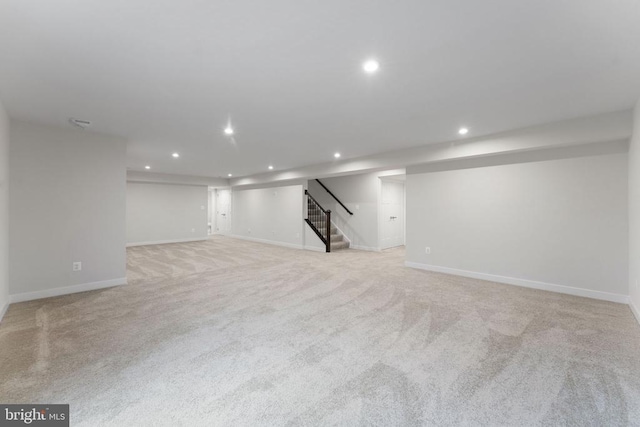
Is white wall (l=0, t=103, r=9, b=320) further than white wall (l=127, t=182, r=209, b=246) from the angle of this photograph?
No

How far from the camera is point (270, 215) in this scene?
9547 millimetres

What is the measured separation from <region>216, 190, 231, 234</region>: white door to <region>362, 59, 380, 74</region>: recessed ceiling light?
34.4 feet

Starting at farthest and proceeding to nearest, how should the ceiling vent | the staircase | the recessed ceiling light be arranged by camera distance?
1. the staircase
2. the ceiling vent
3. the recessed ceiling light

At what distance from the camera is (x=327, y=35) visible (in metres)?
1.91

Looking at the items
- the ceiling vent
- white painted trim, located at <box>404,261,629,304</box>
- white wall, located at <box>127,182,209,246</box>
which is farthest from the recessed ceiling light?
white wall, located at <box>127,182,209,246</box>

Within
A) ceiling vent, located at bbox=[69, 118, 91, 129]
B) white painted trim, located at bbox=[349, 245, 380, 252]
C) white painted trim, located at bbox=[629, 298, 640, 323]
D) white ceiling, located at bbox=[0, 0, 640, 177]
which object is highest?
ceiling vent, located at bbox=[69, 118, 91, 129]

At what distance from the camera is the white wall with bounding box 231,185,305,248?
863cm

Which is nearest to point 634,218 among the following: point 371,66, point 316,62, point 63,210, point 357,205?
point 371,66

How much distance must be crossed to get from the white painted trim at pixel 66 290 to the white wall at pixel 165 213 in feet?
17.0

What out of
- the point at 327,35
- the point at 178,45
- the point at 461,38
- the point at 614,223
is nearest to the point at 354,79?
the point at 327,35

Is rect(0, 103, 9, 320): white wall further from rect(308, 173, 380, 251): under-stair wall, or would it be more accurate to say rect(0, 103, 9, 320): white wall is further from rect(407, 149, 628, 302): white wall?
rect(308, 173, 380, 251): under-stair wall

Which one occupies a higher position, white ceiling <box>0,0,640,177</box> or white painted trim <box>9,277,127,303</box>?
white ceiling <box>0,0,640,177</box>

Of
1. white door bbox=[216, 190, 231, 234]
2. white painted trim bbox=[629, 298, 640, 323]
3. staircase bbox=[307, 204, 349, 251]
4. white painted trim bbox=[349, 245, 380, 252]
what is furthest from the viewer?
white door bbox=[216, 190, 231, 234]

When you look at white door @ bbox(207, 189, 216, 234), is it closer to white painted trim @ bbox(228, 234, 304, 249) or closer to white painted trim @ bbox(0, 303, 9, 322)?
white painted trim @ bbox(228, 234, 304, 249)
